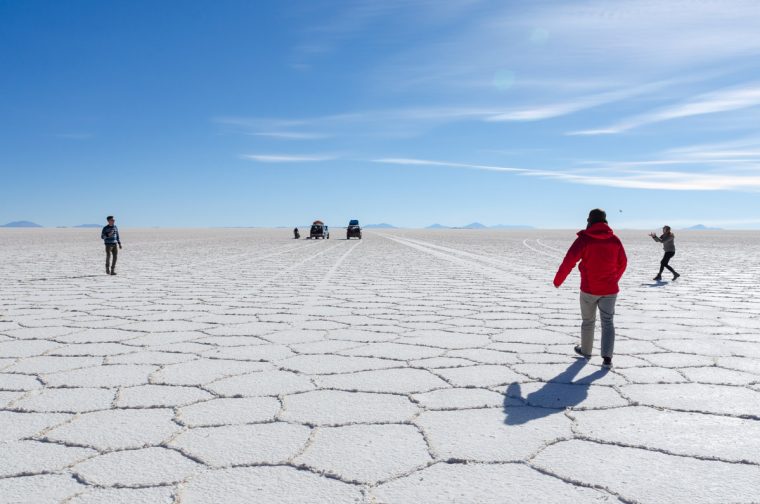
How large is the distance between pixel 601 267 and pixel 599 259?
0.19 feet

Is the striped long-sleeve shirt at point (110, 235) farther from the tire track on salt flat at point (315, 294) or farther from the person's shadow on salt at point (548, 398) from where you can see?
the person's shadow on salt at point (548, 398)

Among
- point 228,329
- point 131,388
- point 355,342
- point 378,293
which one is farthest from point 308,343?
point 378,293

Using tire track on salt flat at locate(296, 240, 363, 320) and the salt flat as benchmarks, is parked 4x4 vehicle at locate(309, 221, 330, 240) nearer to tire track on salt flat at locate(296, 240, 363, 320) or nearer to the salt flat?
tire track on salt flat at locate(296, 240, 363, 320)

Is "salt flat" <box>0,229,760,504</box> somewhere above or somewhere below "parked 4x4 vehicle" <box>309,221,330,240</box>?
below

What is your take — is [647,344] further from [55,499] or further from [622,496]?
[55,499]

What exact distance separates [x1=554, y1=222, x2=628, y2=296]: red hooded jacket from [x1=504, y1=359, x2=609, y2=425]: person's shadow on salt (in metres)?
0.63

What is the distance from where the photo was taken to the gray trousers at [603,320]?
4.34 metres

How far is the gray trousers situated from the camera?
434cm

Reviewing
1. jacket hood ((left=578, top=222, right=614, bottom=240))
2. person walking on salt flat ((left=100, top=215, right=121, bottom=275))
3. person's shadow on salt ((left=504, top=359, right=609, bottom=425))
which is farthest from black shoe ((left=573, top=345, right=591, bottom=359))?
person walking on salt flat ((left=100, top=215, right=121, bottom=275))

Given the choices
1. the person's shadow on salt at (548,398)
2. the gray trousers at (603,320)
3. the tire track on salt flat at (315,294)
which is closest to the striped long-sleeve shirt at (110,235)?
the tire track on salt flat at (315,294)

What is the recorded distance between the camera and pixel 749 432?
2959mm

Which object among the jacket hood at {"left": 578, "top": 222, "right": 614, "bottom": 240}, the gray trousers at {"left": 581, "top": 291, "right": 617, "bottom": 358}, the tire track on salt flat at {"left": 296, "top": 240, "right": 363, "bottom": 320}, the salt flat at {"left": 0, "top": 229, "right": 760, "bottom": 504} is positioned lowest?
the salt flat at {"left": 0, "top": 229, "right": 760, "bottom": 504}

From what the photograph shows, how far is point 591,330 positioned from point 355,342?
188 cm

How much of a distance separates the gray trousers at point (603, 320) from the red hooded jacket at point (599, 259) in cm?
5
